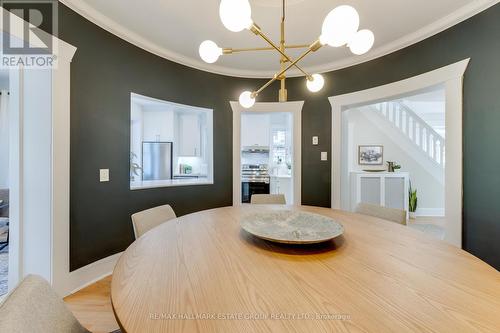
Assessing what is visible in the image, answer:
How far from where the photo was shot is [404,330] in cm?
49

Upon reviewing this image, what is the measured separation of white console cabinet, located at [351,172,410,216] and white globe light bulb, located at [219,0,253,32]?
3.90 meters

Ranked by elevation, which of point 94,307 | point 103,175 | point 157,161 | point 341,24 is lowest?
point 94,307

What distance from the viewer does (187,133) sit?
495 cm

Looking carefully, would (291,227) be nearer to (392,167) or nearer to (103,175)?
(103,175)

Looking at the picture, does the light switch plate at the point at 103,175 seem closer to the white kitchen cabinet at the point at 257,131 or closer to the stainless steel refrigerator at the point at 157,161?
the stainless steel refrigerator at the point at 157,161

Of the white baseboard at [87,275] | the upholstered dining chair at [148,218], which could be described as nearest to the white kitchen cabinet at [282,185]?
the white baseboard at [87,275]

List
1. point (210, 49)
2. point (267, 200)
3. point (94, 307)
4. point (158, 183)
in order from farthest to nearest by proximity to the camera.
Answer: point (158, 183), point (267, 200), point (94, 307), point (210, 49)

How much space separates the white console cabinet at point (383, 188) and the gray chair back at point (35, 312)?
4337 millimetres

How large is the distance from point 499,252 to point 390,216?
94 centimetres

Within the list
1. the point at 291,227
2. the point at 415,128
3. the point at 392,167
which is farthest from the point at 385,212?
the point at 415,128

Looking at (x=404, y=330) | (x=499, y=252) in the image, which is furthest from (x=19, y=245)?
(x=499, y=252)

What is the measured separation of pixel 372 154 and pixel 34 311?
5291mm

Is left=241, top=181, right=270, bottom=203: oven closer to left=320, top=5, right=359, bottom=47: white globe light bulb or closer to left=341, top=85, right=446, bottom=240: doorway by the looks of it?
left=341, top=85, right=446, bottom=240: doorway

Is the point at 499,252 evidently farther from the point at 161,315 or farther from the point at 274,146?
the point at 274,146
